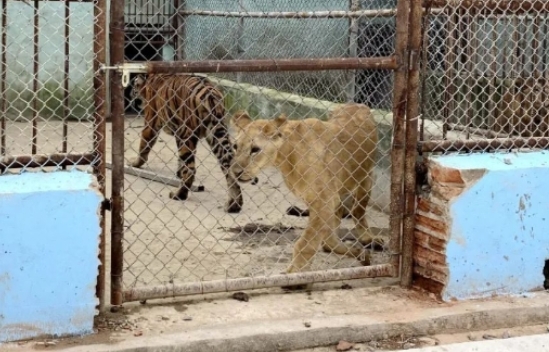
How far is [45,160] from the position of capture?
4.52 m

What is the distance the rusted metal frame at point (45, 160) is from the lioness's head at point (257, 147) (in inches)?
55.6

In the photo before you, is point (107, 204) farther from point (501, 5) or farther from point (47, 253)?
point (501, 5)

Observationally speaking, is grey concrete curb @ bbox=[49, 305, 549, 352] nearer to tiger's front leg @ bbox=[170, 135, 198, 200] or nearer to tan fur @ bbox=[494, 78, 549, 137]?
tan fur @ bbox=[494, 78, 549, 137]

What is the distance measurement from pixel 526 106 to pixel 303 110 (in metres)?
3.30

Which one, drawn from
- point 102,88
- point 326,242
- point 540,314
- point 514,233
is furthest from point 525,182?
point 102,88

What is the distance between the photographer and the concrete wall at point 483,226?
17.2 ft

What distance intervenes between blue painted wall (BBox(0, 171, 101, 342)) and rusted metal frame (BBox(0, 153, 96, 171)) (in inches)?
2.6

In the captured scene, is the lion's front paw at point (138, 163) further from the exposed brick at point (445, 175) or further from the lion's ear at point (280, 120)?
the exposed brick at point (445, 175)

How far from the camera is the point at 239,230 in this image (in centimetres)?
729

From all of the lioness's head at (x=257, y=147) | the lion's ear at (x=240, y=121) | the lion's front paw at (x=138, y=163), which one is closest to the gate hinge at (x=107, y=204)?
the lioness's head at (x=257, y=147)

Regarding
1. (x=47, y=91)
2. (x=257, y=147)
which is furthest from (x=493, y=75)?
(x=47, y=91)

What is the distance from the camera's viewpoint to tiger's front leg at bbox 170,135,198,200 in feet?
27.7

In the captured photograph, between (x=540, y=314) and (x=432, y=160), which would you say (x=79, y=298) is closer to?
(x=432, y=160)

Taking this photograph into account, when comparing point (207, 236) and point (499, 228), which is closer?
point (499, 228)
